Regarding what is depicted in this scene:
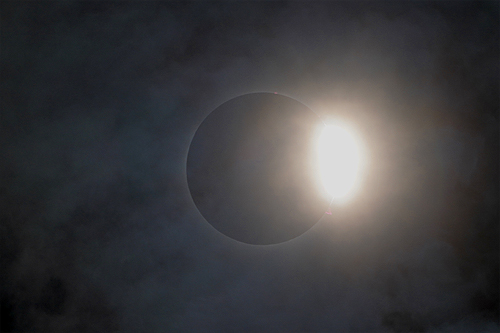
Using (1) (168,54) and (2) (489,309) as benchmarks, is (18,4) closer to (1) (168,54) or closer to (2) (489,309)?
(1) (168,54)

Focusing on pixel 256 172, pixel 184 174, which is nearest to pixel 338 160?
pixel 256 172

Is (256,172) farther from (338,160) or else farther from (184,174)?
(338,160)

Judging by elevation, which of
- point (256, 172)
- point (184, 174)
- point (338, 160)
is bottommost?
point (184, 174)

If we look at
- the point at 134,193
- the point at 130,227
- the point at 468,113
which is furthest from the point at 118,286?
the point at 468,113
